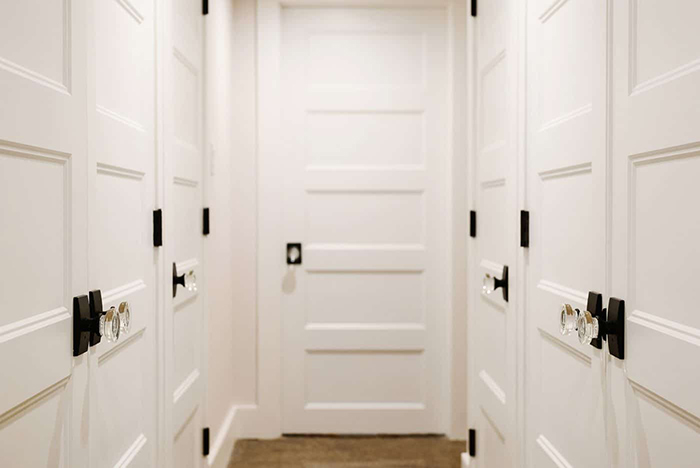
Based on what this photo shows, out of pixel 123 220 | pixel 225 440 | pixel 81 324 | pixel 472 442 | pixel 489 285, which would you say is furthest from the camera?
pixel 225 440

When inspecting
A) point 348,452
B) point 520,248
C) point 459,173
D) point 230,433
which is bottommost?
point 348,452

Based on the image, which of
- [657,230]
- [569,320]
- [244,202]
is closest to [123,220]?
[569,320]

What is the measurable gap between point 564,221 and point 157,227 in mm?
1078

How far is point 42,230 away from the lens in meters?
1.01

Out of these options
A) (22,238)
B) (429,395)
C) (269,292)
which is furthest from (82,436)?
(429,395)

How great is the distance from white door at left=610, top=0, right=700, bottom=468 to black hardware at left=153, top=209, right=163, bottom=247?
1166 millimetres

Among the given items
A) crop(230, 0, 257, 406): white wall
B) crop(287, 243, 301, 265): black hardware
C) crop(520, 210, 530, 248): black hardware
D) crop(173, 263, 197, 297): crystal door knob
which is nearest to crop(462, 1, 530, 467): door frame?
crop(520, 210, 530, 248): black hardware

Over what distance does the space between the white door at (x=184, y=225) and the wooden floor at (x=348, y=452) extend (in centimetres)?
65

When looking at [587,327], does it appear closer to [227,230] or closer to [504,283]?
[504,283]

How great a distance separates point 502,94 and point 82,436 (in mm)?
1611

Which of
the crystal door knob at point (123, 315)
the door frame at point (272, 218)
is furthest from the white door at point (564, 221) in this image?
the door frame at point (272, 218)

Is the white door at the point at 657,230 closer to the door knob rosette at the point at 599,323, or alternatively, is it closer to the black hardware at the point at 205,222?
the door knob rosette at the point at 599,323

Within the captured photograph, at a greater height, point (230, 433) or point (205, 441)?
point (205, 441)

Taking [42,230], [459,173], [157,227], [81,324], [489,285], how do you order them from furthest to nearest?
[459,173] < [489,285] < [157,227] < [81,324] < [42,230]
